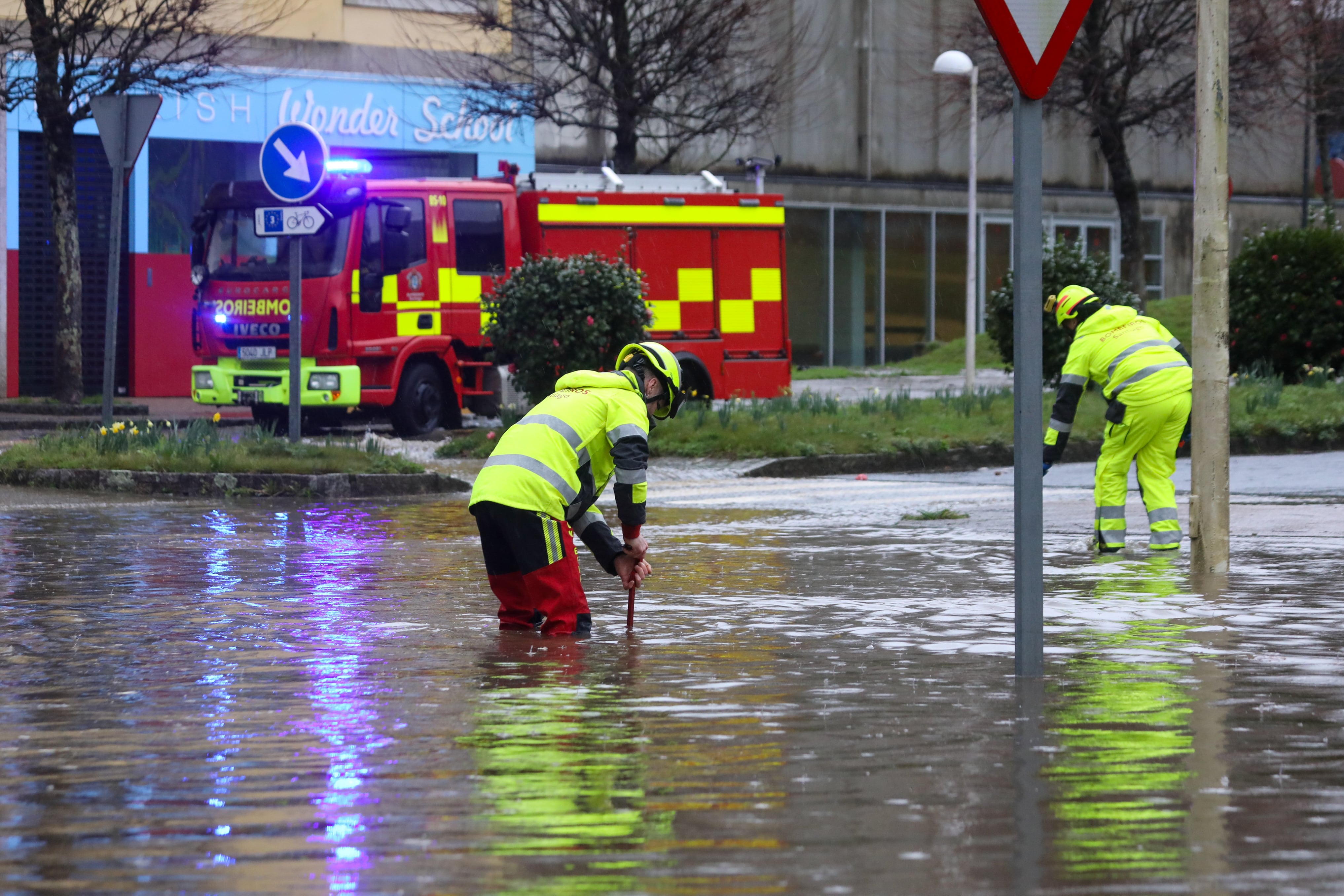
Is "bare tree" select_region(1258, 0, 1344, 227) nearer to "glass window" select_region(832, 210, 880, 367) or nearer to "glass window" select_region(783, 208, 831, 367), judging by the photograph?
"glass window" select_region(832, 210, 880, 367)

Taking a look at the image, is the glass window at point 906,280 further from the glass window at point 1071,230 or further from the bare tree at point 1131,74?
the bare tree at point 1131,74

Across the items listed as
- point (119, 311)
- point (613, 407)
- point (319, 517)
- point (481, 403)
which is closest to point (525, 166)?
point (119, 311)

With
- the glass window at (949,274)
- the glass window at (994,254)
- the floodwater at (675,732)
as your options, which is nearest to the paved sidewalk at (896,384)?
the glass window at (949,274)

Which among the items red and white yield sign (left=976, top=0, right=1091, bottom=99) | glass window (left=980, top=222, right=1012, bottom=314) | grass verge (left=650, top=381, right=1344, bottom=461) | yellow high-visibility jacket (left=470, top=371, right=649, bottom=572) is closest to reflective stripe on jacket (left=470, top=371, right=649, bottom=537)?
yellow high-visibility jacket (left=470, top=371, right=649, bottom=572)

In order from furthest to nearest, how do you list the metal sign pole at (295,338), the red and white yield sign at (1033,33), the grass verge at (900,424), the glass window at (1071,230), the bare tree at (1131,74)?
the glass window at (1071,230) < the bare tree at (1131,74) < the grass verge at (900,424) < the metal sign pole at (295,338) < the red and white yield sign at (1033,33)

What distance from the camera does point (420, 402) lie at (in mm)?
20531

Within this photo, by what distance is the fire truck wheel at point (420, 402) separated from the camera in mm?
20297

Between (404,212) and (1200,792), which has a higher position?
(404,212)

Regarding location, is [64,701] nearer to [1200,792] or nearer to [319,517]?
[1200,792]

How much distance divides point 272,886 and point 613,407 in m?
3.87

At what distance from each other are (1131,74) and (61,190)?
47.7 ft

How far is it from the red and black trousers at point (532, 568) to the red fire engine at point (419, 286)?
11809 millimetres

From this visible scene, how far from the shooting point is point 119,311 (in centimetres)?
2723

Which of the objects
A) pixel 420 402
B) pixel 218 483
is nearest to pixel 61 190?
pixel 420 402
